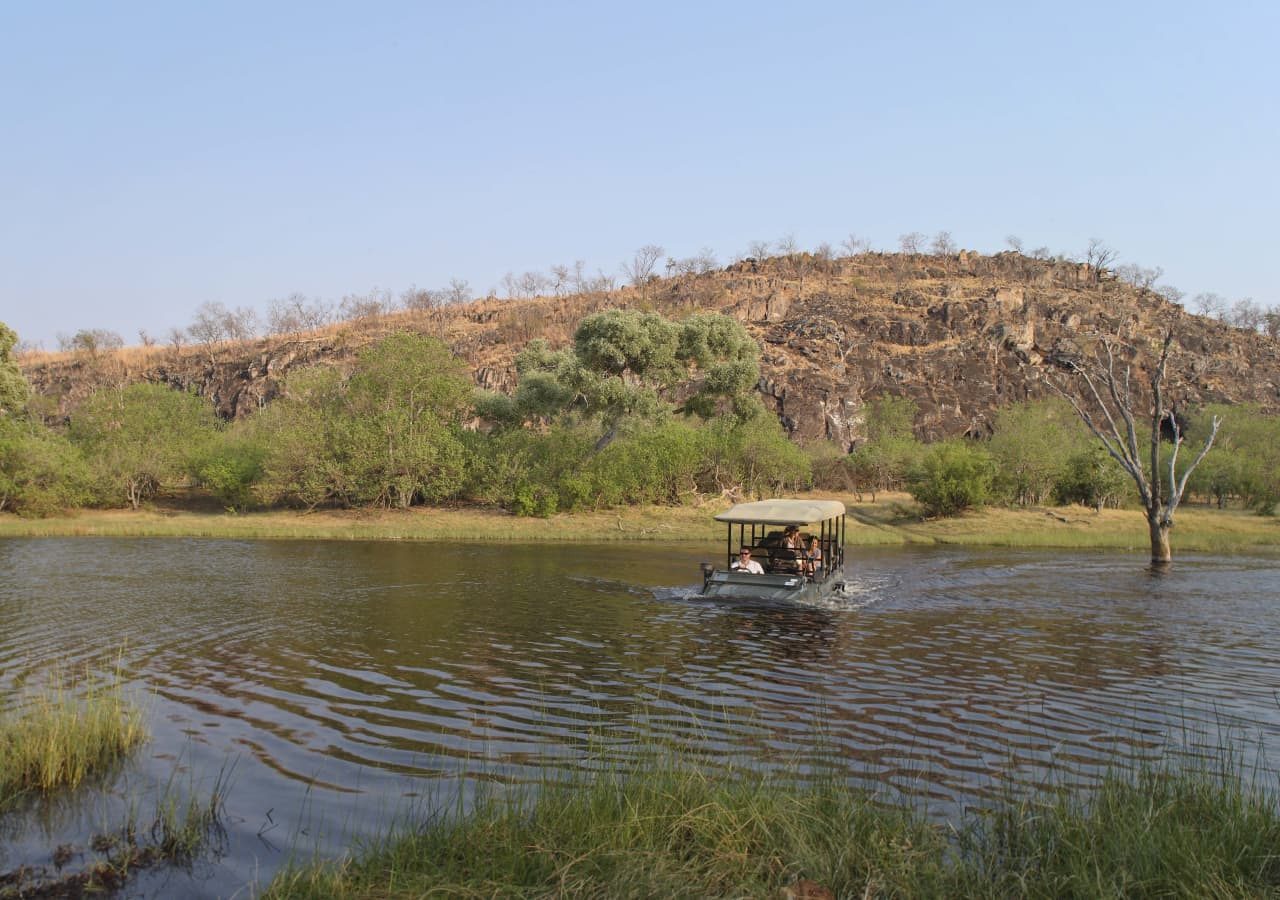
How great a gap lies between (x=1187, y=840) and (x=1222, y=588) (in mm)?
24239

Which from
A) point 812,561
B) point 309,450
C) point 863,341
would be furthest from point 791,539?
point 863,341

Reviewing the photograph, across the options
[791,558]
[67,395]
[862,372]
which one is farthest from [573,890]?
[67,395]

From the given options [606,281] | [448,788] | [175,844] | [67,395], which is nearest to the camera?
[175,844]

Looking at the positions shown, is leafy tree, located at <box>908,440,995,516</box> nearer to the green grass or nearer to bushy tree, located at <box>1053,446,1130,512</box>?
bushy tree, located at <box>1053,446,1130,512</box>

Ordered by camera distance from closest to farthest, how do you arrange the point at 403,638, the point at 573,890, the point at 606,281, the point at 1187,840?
the point at 573,890 < the point at 1187,840 < the point at 403,638 < the point at 606,281

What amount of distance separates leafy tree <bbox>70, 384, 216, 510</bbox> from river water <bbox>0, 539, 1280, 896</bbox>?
1073 inches

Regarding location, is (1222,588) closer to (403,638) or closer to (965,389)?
(403,638)

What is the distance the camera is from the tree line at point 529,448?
164 feet

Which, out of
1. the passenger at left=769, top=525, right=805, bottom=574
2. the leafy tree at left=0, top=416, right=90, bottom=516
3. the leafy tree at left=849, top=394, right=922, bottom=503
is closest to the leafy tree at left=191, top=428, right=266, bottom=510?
the leafy tree at left=0, top=416, right=90, bottom=516

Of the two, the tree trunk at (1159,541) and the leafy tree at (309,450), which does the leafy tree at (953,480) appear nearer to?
the tree trunk at (1159,541)

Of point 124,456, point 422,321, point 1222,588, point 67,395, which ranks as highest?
point 422,321

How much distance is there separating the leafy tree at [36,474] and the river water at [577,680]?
24176mm

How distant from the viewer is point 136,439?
2239 inches

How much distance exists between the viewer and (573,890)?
6.23 m
